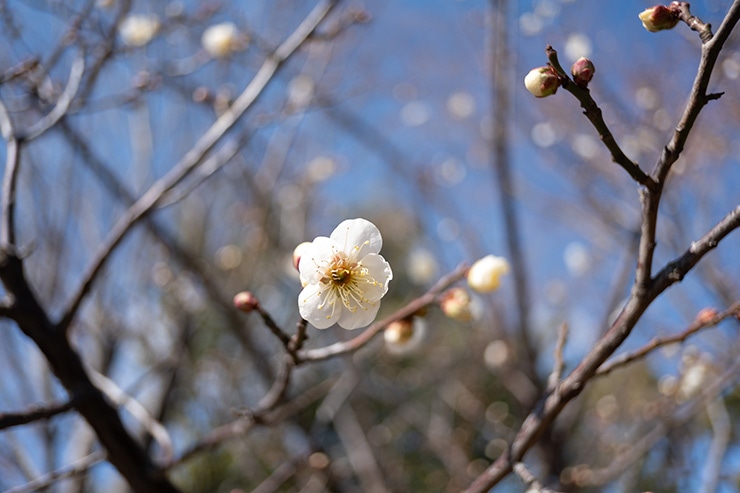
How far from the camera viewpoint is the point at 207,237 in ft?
15.4

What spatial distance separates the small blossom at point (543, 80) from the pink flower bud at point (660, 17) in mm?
213

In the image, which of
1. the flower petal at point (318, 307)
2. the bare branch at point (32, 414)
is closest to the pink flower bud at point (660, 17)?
the flower petal at point (318, 307)

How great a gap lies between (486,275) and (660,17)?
663 mm

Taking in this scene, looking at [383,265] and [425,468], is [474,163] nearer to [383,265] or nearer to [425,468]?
[425,468]

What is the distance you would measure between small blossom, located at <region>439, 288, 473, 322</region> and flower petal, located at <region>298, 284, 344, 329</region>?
342 millimetres

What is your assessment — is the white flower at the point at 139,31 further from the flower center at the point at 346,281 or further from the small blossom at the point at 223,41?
the flower center at the point at 346,281

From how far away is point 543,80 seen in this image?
933 millimetres

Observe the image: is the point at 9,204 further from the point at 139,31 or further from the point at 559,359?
the point at 139,31

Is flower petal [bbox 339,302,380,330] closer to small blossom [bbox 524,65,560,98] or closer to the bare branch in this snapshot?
small blossom [bbox 524,65,560,98]

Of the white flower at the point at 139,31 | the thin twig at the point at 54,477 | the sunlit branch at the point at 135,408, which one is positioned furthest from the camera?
the white flower at the point at 139,31

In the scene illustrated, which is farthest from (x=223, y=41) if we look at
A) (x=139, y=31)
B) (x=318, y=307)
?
(x=318, y=307)

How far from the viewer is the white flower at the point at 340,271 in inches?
45.3

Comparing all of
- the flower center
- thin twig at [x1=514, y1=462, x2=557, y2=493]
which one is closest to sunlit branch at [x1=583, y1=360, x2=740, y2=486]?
thin twig at [x1=514, y1=462, x2=557, y2=493]

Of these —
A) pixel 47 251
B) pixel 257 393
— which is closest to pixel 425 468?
pixel 257 393
